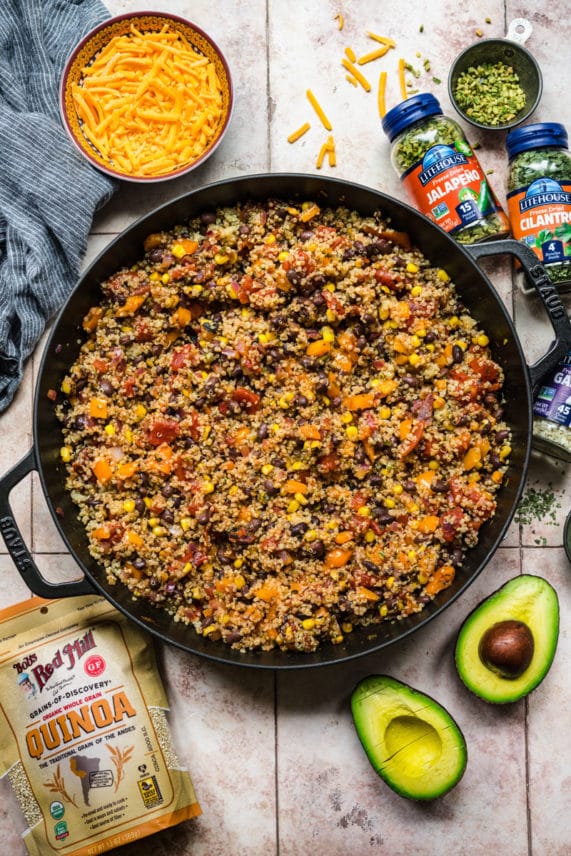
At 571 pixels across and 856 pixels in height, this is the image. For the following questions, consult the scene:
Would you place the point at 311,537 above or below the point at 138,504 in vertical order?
below

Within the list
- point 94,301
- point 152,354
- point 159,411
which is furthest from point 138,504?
point 94,301

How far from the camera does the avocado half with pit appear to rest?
2.79 meters

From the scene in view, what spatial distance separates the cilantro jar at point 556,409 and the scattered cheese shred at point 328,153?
1.23m

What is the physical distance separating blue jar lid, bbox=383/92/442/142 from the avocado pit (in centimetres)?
191

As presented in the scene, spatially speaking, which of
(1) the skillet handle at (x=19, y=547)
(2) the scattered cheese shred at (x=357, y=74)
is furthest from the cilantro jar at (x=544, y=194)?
(1) the skillet handle at (x=19, y=547)

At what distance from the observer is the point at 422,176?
288 cm

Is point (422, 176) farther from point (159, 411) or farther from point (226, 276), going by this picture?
point (159, 411)

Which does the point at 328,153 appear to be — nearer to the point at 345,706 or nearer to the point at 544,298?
the point at 544,298

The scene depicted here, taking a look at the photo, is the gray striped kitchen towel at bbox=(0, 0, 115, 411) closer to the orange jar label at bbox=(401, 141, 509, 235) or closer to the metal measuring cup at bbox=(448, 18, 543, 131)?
the orange jar label at bbox=(401, 141, 509, 235)

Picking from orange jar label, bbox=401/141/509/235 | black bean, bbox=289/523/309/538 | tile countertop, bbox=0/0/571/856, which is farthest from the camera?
tile countertop, bbox=0/0/571/856

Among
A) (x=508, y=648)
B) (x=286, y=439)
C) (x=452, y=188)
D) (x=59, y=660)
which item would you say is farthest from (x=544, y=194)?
(x=59, y=660)

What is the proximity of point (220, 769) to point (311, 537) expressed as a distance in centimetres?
112

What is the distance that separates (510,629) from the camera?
2740 mm

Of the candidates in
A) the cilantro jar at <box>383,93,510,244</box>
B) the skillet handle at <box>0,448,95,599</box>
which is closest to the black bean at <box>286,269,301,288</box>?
the cilantro jar at <box>383,93,510,244</box>
